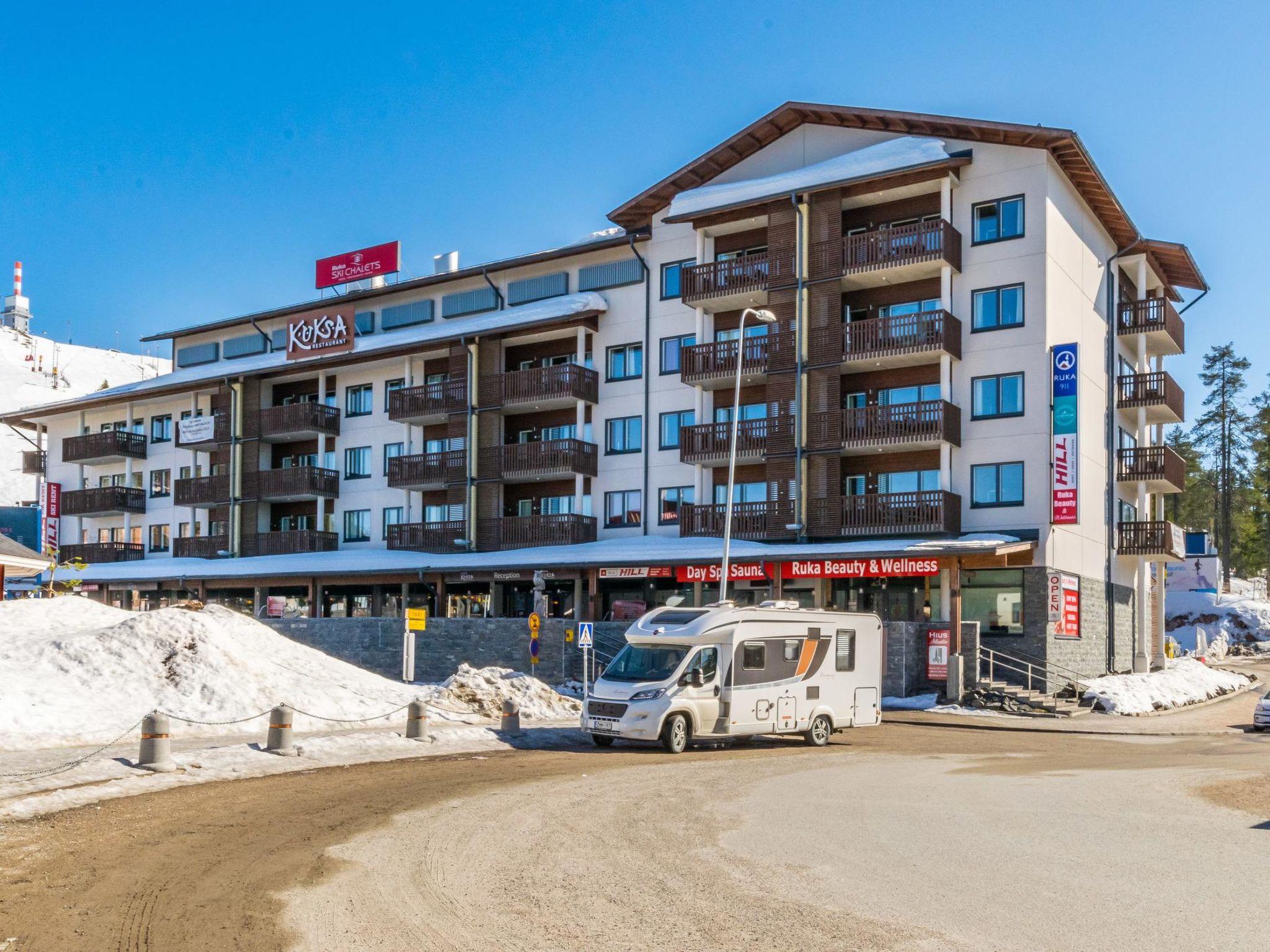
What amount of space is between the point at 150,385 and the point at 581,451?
88.6 ft

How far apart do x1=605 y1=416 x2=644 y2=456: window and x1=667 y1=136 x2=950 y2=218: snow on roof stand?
8208 millimetres

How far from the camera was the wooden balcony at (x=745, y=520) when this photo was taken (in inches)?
1654

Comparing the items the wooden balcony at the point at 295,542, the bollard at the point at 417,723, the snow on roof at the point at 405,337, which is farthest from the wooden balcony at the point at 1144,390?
the wooden balcony at the point at 295,542

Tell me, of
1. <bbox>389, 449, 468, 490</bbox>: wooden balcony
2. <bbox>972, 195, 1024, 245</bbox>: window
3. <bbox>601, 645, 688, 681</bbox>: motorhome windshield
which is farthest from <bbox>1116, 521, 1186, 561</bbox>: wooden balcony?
<bbox>601, 645, 688, 681</bbox>: motorhome windshield

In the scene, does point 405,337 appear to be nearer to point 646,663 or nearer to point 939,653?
point 939,653

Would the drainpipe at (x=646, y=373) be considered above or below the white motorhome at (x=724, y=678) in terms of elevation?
above

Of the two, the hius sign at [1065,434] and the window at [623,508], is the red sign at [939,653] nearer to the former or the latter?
the hius sign at [1065,434]

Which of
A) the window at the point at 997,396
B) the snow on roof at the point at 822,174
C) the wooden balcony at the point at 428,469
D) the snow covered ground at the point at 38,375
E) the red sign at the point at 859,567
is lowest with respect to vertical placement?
the red sign at the point at 859,567

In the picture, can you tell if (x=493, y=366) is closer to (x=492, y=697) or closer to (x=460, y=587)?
(x=460, y=587)

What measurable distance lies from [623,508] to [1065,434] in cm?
1726

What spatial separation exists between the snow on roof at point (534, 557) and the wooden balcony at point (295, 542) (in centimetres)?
55

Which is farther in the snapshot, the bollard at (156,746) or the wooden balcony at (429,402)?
the wooden balcony at (429,402)

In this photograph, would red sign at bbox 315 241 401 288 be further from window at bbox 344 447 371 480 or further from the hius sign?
the hius sign

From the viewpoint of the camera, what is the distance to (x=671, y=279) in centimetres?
4778
